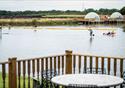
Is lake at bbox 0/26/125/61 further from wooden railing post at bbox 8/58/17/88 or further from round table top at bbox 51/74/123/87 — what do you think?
round table top at bbox 51/74/123/87

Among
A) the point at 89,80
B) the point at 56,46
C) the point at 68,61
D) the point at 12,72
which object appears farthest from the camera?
the point at 56,46

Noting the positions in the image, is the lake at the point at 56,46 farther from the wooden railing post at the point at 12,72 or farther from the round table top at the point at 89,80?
the round table top at the point at 89,80

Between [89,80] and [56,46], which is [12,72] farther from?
[56,46]

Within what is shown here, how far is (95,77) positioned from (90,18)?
14057 cm

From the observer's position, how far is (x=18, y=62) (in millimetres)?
8266

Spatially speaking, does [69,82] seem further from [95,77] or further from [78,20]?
[78,20]

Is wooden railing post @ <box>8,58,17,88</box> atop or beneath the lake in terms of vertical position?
atop

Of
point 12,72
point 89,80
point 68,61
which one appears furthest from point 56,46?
point 89,80

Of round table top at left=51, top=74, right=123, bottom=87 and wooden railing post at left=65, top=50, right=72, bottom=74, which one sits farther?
wooden railing post at left=65, top=50, right=72, bottom=74

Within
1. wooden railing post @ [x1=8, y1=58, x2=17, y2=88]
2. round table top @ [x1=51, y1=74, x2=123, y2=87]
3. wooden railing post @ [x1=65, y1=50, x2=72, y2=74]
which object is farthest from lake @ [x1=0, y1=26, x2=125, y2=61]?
round table top @ [x1=51, y1=74, x2=123, y2=87]

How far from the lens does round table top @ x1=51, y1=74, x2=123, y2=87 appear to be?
266 inches

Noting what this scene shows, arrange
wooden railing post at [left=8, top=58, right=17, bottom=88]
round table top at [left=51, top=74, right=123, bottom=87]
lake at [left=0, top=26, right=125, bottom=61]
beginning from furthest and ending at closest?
lake at [left=0, top=26, right=125, bottom=61] < wooden railing post at [left=8, top=58, right=17, bottom=88] < round table top at [left=51, top=74, right=123, bottom=87]

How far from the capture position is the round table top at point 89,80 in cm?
675

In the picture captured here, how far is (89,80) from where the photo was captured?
7059 mm
